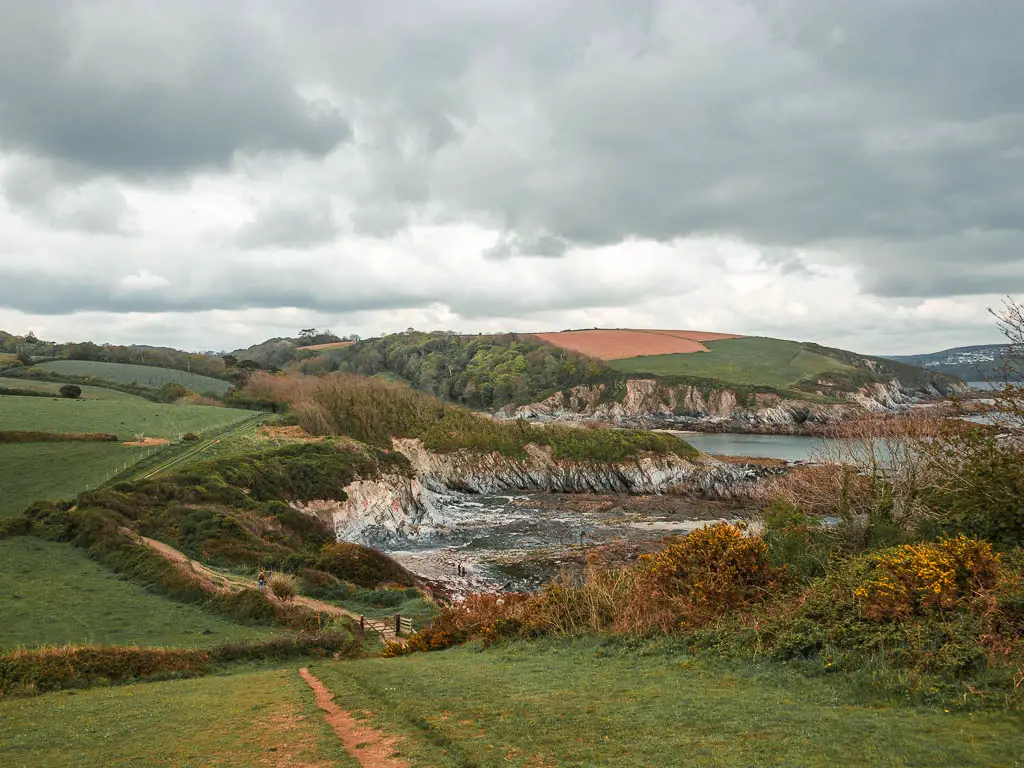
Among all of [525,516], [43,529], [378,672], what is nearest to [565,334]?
[525,516]

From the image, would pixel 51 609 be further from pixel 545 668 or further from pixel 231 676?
pixel 545 668

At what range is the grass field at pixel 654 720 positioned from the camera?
691 centimetres

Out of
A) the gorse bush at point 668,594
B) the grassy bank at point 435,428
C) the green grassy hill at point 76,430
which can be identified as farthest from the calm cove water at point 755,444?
the gorse bush at point 668,594

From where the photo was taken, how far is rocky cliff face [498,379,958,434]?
10725cm

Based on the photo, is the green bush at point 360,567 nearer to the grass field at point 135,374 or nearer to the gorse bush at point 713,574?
the gorse bush at point 713,574

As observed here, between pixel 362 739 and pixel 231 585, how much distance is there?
17.4 metres

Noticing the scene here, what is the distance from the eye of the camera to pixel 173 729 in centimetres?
1029

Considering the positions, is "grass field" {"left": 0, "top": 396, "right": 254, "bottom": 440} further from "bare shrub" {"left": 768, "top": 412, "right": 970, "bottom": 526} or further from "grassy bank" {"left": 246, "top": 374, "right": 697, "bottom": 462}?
"bare shrub" {"left": 768, "top": 412, "right": 970, "bottom": 526}

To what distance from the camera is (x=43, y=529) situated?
1119 inches

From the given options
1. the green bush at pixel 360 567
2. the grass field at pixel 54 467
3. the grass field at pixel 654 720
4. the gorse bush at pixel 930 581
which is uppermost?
the gorse bush at pixel 930 581

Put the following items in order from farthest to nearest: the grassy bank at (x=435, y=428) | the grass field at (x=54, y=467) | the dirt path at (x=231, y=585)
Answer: the grassy bank at (x=435, y=428)
the grass field at (x=54, y=467)
the dirt path at (x=231, y=585)

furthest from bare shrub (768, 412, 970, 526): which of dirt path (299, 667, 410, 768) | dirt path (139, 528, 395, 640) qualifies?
dirt path (139, 528, 395, 640)

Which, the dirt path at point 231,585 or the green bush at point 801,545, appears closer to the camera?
the green bush at point 801,545

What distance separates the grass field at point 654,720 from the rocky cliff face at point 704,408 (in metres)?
96.3
